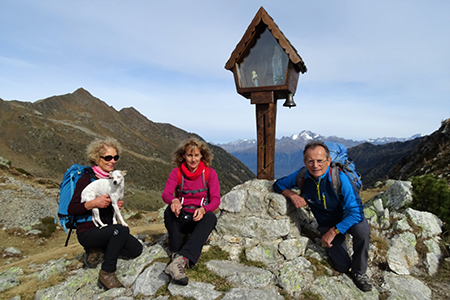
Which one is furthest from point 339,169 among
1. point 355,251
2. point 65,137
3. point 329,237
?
point 65,137

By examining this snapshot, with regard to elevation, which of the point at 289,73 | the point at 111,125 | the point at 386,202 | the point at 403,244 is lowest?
the point at 403,244

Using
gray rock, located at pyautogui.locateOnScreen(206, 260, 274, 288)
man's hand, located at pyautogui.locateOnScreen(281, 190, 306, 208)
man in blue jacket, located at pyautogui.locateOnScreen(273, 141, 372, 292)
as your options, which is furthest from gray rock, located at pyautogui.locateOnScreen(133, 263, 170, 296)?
man in blue jacket, located at pyautogui.locateOnScreen(273, 141, 372, 292)

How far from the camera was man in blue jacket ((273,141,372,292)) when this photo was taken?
4.14 metres

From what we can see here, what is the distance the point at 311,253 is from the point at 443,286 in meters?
2.40

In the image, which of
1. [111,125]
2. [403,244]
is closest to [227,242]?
[403,244]

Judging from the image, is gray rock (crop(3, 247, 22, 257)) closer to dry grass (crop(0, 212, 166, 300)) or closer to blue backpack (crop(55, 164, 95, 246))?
dry grass (crop(0, 212, 166, 300))

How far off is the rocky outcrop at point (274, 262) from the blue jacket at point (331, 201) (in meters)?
0.59

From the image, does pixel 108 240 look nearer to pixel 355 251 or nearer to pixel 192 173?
pixel 192 173

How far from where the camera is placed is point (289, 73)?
17.8 feet

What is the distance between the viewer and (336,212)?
4516 millimetres

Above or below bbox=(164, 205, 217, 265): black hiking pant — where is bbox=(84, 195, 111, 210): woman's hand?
above

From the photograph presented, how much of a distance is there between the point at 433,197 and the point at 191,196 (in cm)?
661

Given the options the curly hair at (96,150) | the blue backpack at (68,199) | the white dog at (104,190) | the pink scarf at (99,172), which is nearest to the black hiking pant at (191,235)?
the white dog at (104,190)

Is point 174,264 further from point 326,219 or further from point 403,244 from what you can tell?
point 403,244
